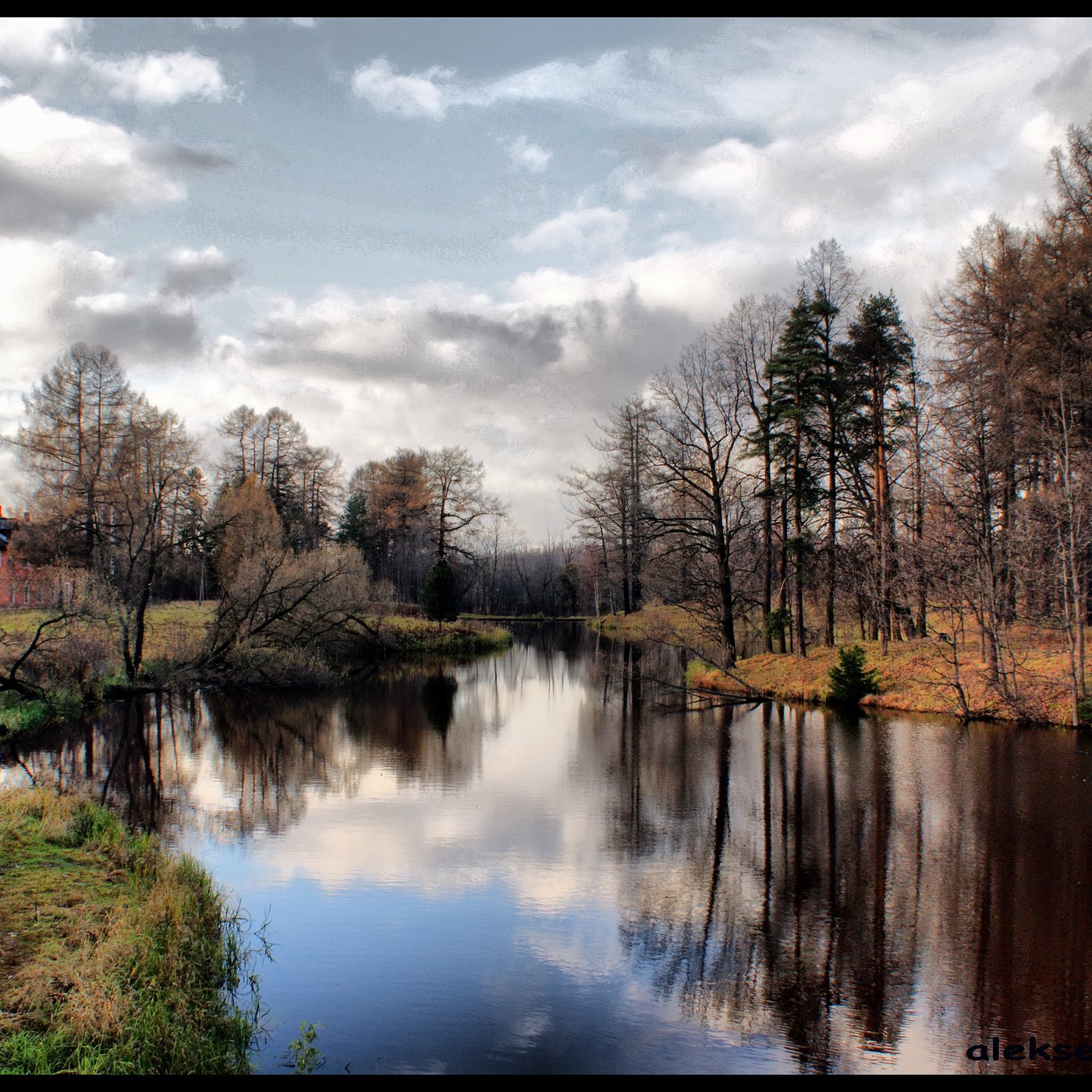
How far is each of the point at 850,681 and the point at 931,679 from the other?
6.54 ft

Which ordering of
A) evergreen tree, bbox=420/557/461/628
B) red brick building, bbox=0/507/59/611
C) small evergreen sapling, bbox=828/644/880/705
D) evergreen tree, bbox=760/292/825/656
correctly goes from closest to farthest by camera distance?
small evergreen sapling, bbox=828/644/880/705
evergreen tree, bbox=760/292/825/656
red brick building, bbox=0/507/59/611
evergreen tree, bbox=420/557/461/628

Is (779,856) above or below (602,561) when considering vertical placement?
below

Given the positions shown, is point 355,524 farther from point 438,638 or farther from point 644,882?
point 644,882

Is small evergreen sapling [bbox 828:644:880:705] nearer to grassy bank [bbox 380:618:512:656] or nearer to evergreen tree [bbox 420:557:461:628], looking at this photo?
grassy bank [bbox 380:618:512:656]

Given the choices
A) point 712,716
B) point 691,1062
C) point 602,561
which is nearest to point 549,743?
point 712,716

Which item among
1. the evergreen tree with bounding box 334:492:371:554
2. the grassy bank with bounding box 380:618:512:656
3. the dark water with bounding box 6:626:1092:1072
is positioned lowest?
the dark water with bounding box 6:626:1092:1072

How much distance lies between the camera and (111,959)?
648cm

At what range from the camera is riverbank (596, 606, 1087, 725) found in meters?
19.0

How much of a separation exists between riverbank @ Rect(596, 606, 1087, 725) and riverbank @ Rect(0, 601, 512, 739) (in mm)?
13647

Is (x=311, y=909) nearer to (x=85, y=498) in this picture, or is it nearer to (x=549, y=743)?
(x=549, y=743)

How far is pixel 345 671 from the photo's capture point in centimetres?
3062

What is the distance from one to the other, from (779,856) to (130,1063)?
25.9ft

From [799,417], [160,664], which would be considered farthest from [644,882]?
[160,664]

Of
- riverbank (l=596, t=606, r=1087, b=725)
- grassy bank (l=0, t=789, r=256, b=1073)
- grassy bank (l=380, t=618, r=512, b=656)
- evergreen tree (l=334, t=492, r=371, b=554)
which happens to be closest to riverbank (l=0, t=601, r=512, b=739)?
grassy bank (l=380, t=618, r=512, b=656)
